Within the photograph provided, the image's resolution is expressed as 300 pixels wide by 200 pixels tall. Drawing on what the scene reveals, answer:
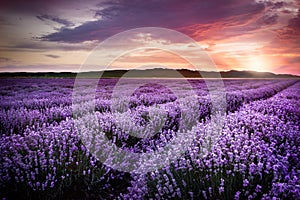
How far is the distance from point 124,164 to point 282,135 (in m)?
2.21

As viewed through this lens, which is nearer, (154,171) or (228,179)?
(228,179)

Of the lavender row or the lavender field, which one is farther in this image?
the lavender field

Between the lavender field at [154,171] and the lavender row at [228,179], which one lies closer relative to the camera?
the lavender row at [228,179]

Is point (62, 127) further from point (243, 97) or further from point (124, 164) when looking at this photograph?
point (243, 97)

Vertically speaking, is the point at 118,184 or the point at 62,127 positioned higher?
the point at 62,127

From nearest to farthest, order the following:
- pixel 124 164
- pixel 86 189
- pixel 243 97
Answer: pixel 86 189 < pixel 124 164 < pixel 243 97

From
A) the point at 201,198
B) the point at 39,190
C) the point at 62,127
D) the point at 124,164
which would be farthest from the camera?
the point at 62,127

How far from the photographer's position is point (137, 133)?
4.34 metres

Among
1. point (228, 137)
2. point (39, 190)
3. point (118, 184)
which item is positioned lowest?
point (118, 184)

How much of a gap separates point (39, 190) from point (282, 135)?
315 cm

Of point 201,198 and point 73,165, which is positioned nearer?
point 201,198

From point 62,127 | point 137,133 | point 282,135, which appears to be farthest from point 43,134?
point 282,135

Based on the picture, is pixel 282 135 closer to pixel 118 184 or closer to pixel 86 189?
pixel 118 184

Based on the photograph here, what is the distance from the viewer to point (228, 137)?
3092 mm
